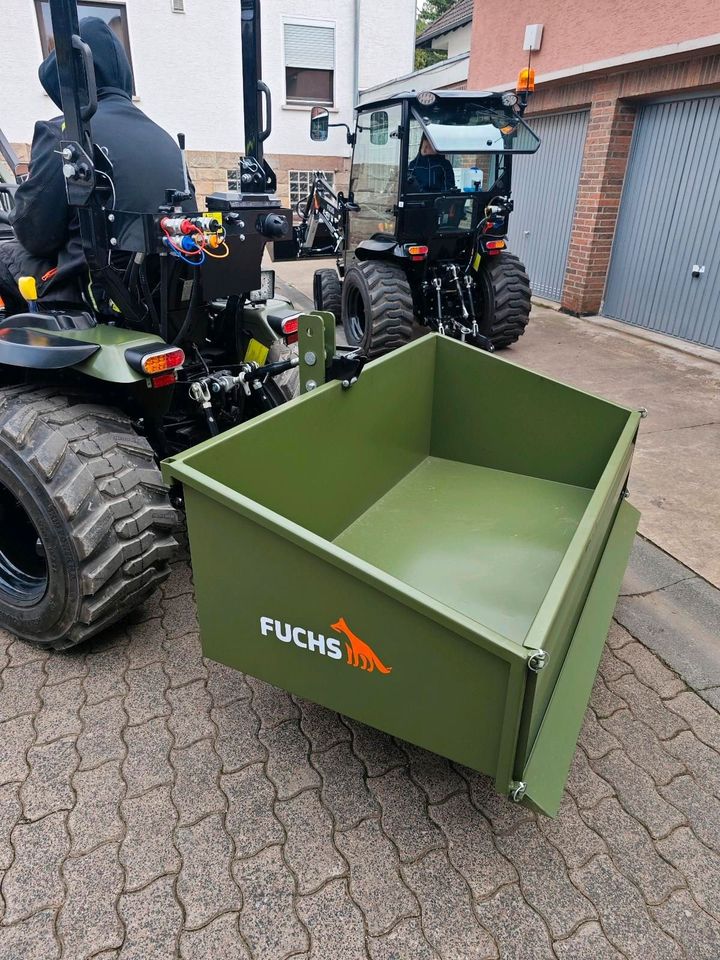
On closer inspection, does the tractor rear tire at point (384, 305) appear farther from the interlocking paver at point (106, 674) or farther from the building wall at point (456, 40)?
the building wall at point (456, 40)

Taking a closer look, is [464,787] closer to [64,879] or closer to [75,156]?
[64,879]

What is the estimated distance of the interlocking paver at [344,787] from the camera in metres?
1.88

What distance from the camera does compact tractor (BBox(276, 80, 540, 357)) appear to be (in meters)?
5.36

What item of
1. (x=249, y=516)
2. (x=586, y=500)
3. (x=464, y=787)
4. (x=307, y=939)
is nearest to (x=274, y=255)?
(x=586, y=500)

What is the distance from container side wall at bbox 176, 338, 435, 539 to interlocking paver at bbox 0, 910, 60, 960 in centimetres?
116

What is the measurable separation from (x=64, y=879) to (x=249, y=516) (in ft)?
3.44

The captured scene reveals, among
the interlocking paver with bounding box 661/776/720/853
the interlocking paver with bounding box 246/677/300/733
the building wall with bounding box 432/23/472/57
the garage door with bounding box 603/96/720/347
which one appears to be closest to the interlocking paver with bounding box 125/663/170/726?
the interlocking paver with bounding box 246/677/300/733

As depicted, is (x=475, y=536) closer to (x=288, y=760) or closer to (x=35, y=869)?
(x=288, y=760)

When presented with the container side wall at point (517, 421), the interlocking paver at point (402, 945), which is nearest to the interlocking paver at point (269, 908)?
the interlocking paver at point (402, 945)

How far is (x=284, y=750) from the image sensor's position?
6.83 ft

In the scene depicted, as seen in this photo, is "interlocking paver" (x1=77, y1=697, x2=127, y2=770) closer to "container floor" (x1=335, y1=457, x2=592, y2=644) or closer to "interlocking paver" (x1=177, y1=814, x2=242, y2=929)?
"interlocking paver" (x1=177, y1=814, x2=242, y2=929)

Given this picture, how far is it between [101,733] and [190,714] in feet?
0.91

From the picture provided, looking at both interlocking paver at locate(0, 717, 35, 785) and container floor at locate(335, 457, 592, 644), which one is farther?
container floor at locate(335, 457, 592, 644)

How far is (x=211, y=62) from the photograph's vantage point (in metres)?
12.6
